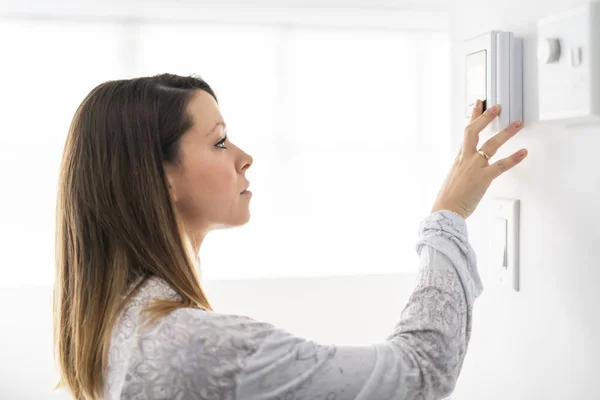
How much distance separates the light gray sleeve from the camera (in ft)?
2.31

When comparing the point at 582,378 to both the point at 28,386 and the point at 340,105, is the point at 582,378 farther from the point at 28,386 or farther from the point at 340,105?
the point at 28,386

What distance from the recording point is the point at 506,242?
926mm

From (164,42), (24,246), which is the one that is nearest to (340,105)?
(164,42)

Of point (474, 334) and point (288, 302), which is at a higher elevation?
point (474, 334)

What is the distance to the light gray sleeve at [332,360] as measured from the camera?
705 mm

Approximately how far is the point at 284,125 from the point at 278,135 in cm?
5

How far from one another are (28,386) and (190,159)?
6.64 feet

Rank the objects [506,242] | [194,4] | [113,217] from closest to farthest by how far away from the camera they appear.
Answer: [113,217] < [506,242] < [194,4]

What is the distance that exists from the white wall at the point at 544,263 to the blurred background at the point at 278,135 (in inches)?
56.1

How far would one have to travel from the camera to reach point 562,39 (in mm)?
728

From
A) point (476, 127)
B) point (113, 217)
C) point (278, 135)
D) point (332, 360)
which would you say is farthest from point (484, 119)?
point (278, 135)

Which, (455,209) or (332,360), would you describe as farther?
(455,209)

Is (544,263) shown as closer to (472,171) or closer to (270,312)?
(472,171)

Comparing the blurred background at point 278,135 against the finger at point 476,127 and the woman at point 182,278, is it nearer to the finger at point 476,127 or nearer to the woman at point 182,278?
the finger at point 476,127
